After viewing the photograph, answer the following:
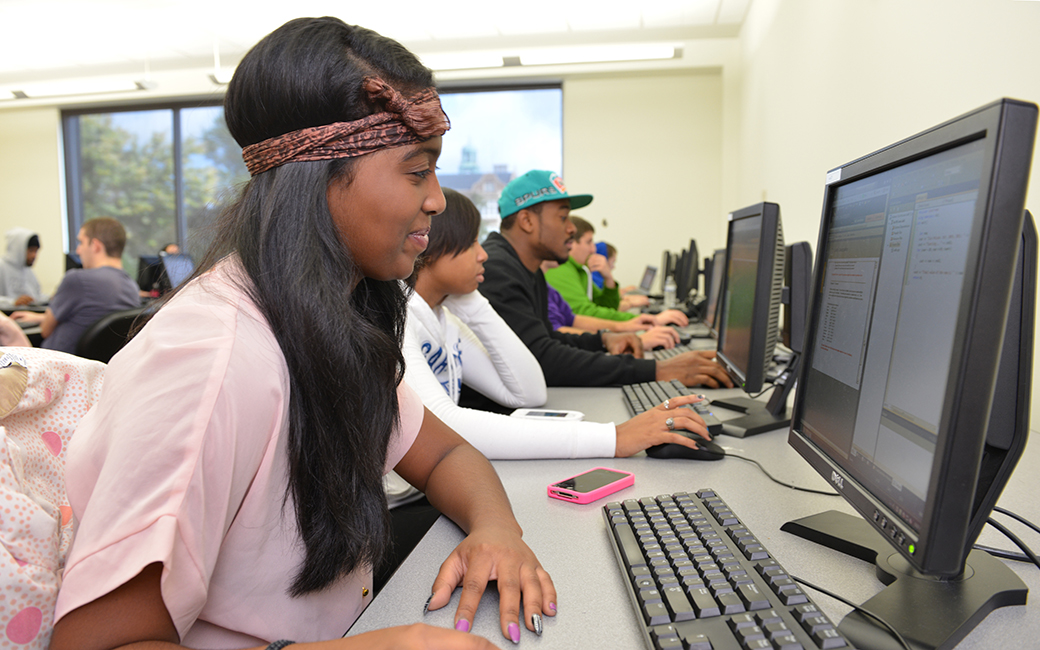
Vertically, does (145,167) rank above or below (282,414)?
above

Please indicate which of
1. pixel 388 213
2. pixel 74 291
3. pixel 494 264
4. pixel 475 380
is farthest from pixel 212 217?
pixel 74 291

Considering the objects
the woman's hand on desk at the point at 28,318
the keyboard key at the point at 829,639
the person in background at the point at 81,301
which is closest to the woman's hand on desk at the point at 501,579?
the keyboard key at the point at 829,639

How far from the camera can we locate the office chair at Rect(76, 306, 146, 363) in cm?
210

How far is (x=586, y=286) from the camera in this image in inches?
175

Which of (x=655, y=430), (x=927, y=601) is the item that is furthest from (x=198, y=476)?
(x=655, y=430)

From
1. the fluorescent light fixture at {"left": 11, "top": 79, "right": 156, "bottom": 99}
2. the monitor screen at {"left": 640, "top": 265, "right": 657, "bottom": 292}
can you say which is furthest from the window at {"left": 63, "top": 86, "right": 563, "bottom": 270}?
the monitor screen at {"left": 640, "top": 265, "right": 657, "bottom": 292}

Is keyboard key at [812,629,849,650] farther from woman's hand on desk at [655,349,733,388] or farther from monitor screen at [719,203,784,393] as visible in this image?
woman's hand on desk at [655,349,733,388]

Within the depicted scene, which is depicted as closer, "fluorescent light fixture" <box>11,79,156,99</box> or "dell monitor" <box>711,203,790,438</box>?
"dell monitor" <box>711,203,790,438</box>

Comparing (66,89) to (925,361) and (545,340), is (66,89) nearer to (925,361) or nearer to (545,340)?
(545,340)

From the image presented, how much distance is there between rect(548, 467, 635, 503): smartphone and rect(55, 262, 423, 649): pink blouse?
37 centimetres

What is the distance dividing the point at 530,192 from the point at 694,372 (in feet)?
3.56

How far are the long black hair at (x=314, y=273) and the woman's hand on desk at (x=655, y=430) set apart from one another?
0.50m

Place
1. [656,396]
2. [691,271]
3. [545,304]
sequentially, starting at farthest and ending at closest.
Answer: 1. [691,271]
2. [545,304]
3. [656,396]

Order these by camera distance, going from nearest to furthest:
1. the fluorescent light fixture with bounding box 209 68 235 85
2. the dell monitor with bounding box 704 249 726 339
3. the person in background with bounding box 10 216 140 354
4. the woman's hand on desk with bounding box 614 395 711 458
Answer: the fluorescent light fixture with bounding box 209 68 235 85 → the woman's hand on desk with bounding box 614 395 711 458 → the dell monitor with bounding box 704 249 726 339 → the person in background with bounding box 10 216 140 354
